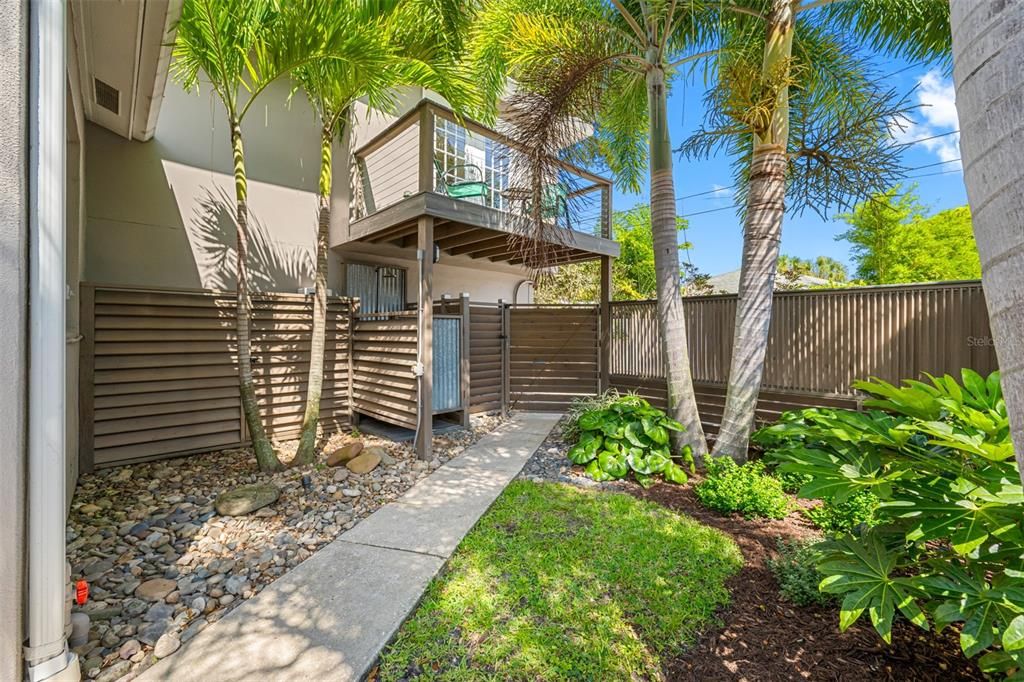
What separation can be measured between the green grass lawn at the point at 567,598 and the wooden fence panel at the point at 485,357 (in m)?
3.89

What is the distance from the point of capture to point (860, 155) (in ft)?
15.1

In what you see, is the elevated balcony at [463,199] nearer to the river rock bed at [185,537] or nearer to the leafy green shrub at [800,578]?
the river rock bed at [185,537]

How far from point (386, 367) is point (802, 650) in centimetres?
536

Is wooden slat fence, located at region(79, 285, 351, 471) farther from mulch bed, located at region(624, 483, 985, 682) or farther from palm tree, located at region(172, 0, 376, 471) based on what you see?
mulch bed, located at region(624, 483, 985, 682)

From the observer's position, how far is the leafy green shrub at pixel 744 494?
3678 mm

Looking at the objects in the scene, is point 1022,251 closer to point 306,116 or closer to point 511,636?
point 511,636

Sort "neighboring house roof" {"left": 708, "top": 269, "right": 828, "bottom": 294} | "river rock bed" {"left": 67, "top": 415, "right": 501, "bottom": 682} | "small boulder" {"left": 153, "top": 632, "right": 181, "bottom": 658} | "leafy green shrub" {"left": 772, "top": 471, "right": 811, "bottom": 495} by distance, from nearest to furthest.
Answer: "small boulder" {"left": 153, "top": 632, "right": 181, "bottom": 658} < "river rock bed" {"left": 67, "top": 415, "right": 501, "bottom": 682} < "leafy green shrub" {"left": 772, "top": 471, "right": 811, "bottom": 495} < "neighboring house roof" {"left": 708, "top": 269, "right": 828, "bottom": 294}

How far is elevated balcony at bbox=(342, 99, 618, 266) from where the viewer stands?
510 cm

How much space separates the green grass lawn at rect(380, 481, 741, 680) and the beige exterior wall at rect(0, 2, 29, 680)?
62.8 inches

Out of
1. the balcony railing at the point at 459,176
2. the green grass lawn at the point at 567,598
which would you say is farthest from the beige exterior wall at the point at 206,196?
the green grass lawn at the point at 567,598

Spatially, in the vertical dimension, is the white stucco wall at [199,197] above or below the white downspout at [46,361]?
above

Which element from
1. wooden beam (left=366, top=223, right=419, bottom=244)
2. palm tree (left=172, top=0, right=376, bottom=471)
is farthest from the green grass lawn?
palm tree (left=172, top=0, right=376, bottom=471)

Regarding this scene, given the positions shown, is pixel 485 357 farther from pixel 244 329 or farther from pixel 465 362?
pixel 244 329

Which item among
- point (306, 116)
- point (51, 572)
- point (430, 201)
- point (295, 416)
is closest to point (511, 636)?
point (51, 572)
